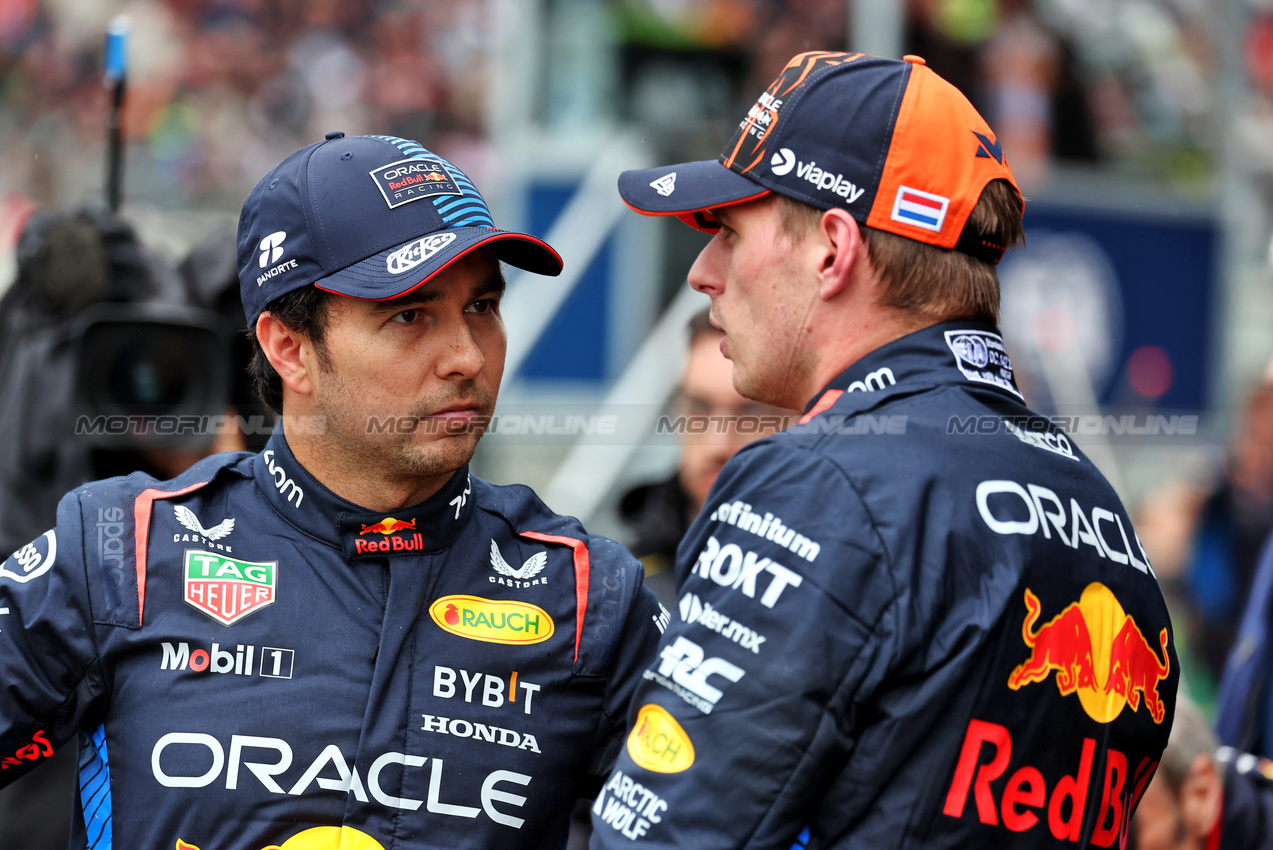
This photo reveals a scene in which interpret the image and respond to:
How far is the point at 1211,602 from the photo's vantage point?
5.91 m

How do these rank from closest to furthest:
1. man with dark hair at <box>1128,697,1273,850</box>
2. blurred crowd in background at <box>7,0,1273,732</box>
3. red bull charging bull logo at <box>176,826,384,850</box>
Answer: red bull charging bull logo at <box>176,826,384,850</box> → man with dark hair at <box>1128,697,1273,850</box> → blurred crowd in background at <box>7,0,1273,732</box>

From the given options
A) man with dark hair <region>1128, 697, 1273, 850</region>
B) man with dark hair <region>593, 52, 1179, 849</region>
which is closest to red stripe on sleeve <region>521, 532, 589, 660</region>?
man with dark hair <region>593, 52, 1179, 849</region>

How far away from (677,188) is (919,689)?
0.86 m

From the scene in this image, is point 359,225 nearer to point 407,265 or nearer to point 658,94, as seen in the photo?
point 407,265

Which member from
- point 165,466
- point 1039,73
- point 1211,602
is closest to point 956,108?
point 165,466

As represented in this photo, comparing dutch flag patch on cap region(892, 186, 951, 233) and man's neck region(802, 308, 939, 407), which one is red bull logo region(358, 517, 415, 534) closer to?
man's neck region(802, 308, 939, 407)

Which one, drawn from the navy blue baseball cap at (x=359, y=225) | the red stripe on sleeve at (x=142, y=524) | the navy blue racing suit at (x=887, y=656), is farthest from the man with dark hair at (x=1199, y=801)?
the red stripe on sleeve at (x=142, y=524)

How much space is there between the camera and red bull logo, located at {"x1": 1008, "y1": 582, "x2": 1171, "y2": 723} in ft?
5.21

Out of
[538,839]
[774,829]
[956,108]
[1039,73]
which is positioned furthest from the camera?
[1039,73]

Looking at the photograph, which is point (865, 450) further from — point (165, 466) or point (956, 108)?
point (165, 466)

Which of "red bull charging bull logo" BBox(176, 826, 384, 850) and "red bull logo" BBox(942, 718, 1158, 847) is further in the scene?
"red bull charging bull logo" BBox(176, 826, 384, 850)

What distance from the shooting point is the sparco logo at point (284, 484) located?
2025 mm

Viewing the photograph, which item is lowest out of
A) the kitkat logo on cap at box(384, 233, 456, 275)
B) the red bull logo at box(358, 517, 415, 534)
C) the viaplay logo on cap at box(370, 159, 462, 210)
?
the red bull logo at box(358, 517, 415, 534)

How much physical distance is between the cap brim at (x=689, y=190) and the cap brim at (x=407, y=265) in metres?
0.21
